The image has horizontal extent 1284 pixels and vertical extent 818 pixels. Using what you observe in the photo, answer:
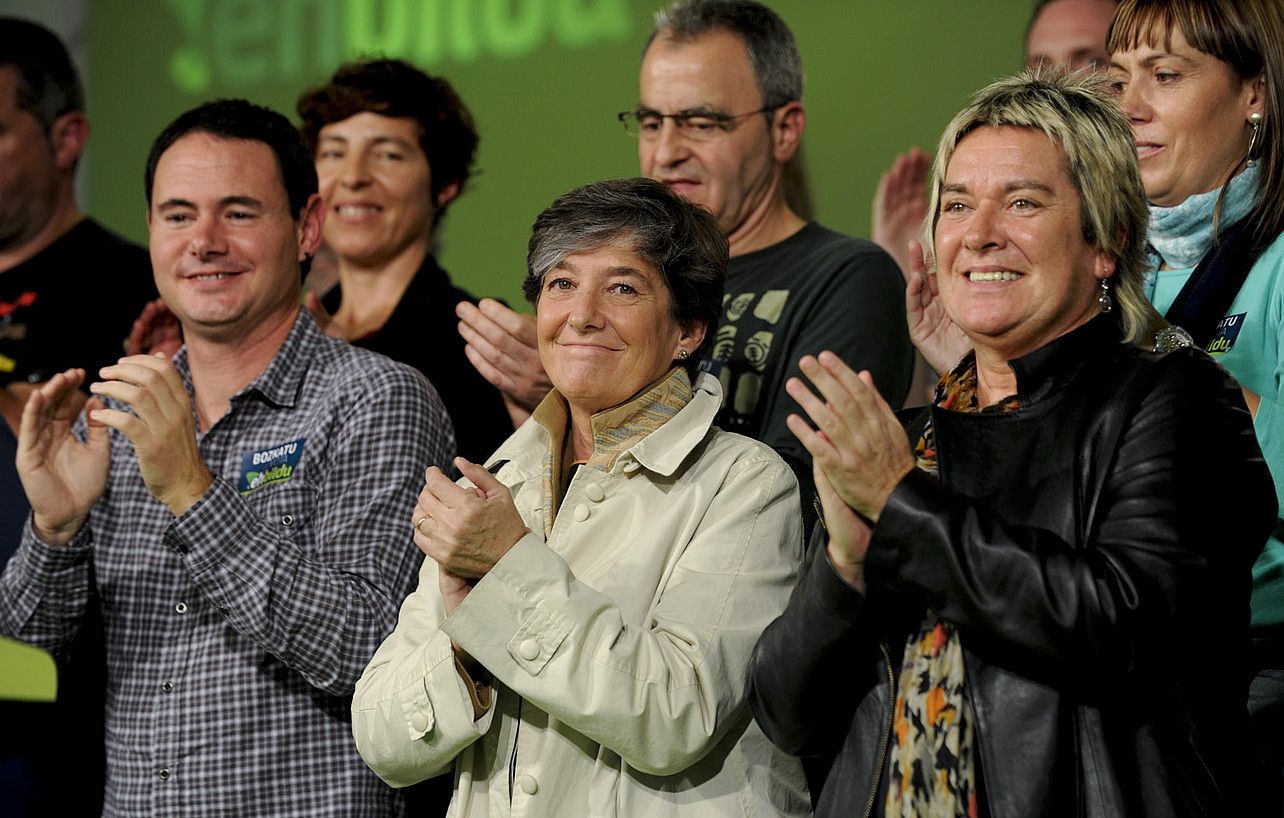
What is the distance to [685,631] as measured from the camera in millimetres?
2029

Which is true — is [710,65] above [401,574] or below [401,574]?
above

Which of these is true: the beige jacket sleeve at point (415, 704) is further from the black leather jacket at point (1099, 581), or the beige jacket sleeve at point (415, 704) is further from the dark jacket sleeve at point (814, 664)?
→ the black leather jacket at point (1099, 581)

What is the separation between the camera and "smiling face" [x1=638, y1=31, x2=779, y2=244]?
9.75ft

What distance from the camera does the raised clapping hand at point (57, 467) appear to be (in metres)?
2.60

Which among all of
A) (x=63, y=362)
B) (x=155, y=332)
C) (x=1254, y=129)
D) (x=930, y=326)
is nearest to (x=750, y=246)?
(x=930, y=326)

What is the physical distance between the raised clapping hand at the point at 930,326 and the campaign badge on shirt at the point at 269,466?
1015 mm

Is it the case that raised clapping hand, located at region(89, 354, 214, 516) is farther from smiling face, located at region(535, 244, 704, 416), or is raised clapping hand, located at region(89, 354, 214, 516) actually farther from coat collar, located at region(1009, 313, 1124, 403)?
coat collar, located at region(1009, 313, 1124, 403)

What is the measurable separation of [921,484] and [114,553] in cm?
149

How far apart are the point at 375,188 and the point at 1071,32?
150 centimetres

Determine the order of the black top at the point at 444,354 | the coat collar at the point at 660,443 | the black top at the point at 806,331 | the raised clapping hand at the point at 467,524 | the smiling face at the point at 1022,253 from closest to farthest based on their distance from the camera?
the smiling face at the point at 1022,253 < the raised clapping hand at the point at 467,524 < the coat collar at the point at 660,443 < the black top at the point at 806,331 < the black top at the point at 444,354

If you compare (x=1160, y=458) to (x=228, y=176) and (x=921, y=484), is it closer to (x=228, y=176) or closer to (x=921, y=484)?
(x=921, y=484)

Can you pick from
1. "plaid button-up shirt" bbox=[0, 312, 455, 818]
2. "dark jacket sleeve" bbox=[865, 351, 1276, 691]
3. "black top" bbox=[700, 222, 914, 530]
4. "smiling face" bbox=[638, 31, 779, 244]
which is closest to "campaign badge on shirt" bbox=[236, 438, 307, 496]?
"plaid button-up shirt" bbox=[0, 312, 455, 818]

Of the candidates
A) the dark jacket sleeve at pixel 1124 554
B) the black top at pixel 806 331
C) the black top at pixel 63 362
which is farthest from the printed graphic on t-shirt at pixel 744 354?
the black top at pixel 63 362

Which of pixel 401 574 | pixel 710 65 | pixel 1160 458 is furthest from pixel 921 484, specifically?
pixel 710 65
